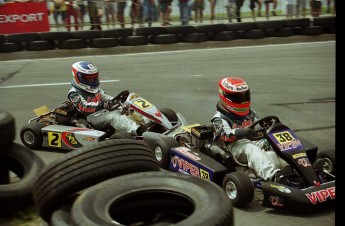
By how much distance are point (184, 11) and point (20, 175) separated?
11851 millimetres

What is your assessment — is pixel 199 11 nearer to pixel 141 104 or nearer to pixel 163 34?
pixel 163 34

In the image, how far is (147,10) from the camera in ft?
54.0

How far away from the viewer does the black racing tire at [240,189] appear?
17.4 feet

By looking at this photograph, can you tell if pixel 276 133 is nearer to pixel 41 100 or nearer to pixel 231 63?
pixel 41 100

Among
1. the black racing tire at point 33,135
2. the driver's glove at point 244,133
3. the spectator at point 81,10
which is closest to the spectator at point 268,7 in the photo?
the spectator at point 81,10

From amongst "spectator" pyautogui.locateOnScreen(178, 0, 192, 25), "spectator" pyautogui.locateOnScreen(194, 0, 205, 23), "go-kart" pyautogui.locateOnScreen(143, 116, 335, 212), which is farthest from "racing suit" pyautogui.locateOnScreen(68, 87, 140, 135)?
"spectator" pyautogui.locateOnScreen(194, 0, 205, 23)

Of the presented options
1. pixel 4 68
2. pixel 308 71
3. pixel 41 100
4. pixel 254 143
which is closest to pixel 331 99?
pixel 308 71

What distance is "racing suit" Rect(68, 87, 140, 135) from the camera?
7.39 metres

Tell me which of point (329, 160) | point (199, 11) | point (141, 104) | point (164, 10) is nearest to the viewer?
point (329, 160)

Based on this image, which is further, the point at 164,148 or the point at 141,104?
the point at 141,104

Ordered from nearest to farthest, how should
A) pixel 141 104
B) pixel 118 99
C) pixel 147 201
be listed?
→ pixel 147 201
pixel 141 104
pixel 118 99

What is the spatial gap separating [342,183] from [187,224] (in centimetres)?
160

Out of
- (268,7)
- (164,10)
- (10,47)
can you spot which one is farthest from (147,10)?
(10,47)

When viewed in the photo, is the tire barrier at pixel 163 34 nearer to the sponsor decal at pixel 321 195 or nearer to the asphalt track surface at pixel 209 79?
the asphalt track surface at pixel 209 79
